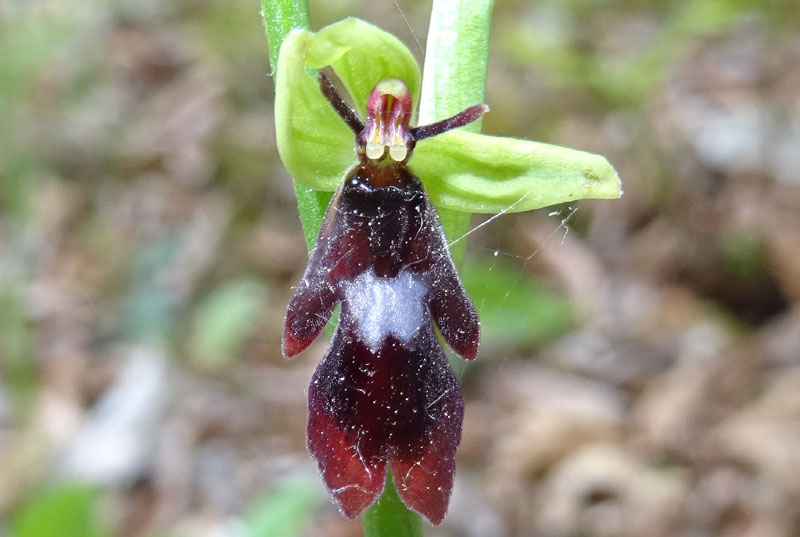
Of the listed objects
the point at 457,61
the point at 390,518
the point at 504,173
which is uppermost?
the point at 457,61

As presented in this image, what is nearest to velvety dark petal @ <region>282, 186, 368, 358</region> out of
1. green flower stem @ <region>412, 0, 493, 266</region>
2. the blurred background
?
green flower stem @ <region>412, 0, 493, 266</region>

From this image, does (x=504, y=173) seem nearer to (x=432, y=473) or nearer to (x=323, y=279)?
(x=323, y=279)

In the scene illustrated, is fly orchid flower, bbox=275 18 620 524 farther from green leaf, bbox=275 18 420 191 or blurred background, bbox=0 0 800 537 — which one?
blurred background, bbox=0 0 800 537

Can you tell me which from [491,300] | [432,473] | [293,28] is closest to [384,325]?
[432,473]

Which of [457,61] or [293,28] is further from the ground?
[293,28]

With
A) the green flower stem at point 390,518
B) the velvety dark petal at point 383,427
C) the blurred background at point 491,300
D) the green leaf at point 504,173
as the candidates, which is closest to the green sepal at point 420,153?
the green leaf at point 504,173

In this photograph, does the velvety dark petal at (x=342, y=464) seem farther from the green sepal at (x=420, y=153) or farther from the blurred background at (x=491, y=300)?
the blurred background at (x=491, y=300)
